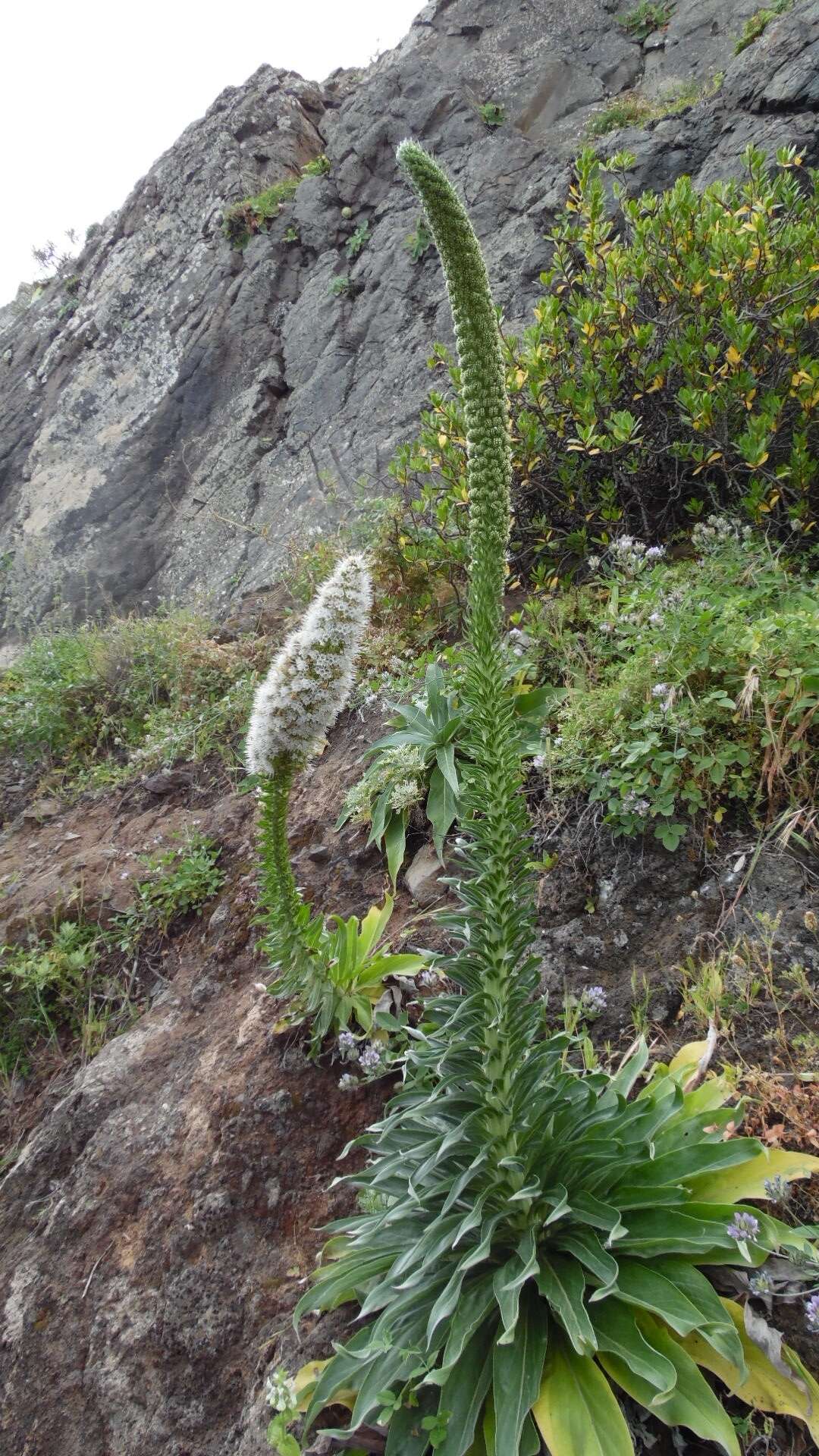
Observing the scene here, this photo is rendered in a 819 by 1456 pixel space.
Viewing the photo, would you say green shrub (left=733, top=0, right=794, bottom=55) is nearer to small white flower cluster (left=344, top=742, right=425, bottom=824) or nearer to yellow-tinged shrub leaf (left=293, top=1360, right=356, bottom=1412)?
small white flower cluster (left=344, top=742, right=425, bottom=824)

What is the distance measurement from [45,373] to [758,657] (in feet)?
56.3

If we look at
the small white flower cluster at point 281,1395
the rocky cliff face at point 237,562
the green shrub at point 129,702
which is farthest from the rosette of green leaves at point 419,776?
the green shrub at point 129,702

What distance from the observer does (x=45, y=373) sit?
1620cm

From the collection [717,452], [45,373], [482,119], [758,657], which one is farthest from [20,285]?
[758,657]

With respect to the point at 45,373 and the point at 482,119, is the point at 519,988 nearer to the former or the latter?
the point at 482,119

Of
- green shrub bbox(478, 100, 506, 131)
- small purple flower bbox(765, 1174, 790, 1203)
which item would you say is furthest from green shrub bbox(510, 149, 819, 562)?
green shrub bbox(478, 100, 506, 131)

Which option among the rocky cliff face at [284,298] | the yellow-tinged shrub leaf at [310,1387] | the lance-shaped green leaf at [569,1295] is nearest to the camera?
the lance-shaped green leaf at [569,1295]

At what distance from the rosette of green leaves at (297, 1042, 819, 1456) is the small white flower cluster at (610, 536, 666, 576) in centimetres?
306

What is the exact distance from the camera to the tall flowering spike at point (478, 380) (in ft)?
6.51

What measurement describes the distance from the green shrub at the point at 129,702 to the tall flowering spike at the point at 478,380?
16.2 feet

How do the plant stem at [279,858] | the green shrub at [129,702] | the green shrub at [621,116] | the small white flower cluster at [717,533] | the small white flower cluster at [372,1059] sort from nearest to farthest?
the plant stem at [279,858] < the small white flower cluster at [372,1059] < the small white flower cluster at [717,533] < the green shrub at [129,702] < the green shrub at [621,116]

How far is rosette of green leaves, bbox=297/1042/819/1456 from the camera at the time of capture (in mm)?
1974

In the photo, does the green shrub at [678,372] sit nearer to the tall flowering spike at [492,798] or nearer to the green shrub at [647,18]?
the tall flowering spike at [492,798]

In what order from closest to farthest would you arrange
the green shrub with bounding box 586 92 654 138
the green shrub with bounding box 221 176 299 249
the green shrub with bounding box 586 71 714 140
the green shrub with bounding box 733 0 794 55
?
the green shrub with bounding box 733 0 794 55 < the green shrub with bounding box 586 71 714 140 < the green shrub with bounding box 586 92 654 138 < the green shrub with bounding box 221 176 299 249
